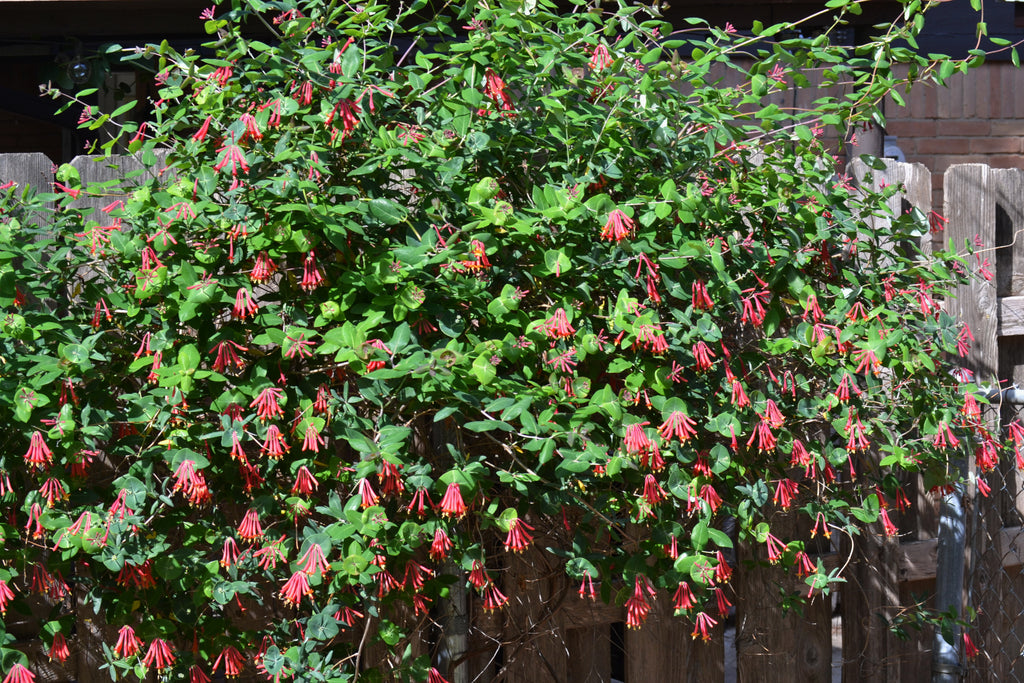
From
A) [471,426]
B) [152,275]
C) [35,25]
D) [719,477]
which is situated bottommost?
[719,477]

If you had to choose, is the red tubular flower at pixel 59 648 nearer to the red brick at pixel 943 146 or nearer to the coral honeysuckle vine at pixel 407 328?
the coral honeysuckle vine at pixel 407 328

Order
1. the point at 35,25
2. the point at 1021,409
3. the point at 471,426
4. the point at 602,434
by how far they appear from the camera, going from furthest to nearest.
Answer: the point at 35,25 < the point at 1021,409 < the point at 602,434 < the point at 471,426

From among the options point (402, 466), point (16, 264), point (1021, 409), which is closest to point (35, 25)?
point (16, 264)

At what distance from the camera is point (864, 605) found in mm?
2766

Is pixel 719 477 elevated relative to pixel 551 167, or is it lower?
lower

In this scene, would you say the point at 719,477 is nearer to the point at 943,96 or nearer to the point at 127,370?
the point at 127,370

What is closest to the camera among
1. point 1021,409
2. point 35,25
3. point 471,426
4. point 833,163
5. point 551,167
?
point 471,426

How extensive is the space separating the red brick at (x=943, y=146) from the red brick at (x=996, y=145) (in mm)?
54

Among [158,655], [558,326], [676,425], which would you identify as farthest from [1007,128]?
[158,655]

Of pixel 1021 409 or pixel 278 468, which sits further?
pixel 1021 409

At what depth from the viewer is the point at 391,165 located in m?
1.88

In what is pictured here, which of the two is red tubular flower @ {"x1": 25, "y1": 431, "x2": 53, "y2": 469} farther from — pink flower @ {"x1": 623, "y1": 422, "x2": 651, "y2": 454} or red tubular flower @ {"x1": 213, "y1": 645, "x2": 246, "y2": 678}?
pink flower @ {"x1": 623, "y1": 422, "x2": 651, "y2": 454}

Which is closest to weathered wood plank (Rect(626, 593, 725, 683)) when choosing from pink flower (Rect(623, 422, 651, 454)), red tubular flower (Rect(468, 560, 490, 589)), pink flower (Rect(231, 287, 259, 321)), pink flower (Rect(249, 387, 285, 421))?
red tubular flower (Rect(468, 560, 490, 589))

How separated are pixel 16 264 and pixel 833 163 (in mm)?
1727
